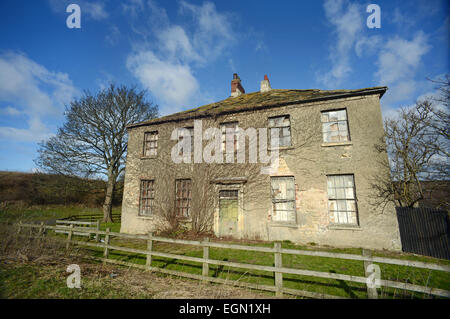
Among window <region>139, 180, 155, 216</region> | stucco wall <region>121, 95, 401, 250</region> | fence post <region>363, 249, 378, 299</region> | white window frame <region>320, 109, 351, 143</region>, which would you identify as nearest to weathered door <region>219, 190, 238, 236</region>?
stucco wall <region>121, 95, 401, 250</region>

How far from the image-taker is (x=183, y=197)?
37.9 ft

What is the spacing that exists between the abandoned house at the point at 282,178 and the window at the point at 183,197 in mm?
58

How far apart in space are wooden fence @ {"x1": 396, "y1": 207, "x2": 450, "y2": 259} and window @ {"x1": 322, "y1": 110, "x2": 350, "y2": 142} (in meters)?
3.85

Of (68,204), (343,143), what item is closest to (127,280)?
(343,143)

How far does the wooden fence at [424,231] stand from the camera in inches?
289

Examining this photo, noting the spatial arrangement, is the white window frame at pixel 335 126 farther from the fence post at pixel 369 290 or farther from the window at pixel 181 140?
the window at pixel 181 140

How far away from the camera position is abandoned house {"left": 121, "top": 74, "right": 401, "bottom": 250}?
870cm

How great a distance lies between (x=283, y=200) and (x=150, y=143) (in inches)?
364

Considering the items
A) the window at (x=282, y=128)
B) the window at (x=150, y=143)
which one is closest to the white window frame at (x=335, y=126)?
the window at (x=282, y=128)

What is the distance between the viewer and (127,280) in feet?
16.5

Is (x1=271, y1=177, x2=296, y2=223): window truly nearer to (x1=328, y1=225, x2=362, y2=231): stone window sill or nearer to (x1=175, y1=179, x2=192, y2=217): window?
(x1=328, y1=225, x2=362, y2=231): stone window sill

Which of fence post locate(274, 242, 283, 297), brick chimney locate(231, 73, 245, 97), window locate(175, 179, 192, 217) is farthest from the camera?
brick chimney locate(231, 73, 245, 97)

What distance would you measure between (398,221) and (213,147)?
30.4ft

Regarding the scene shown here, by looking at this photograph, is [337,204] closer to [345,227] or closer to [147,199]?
[345,227]
